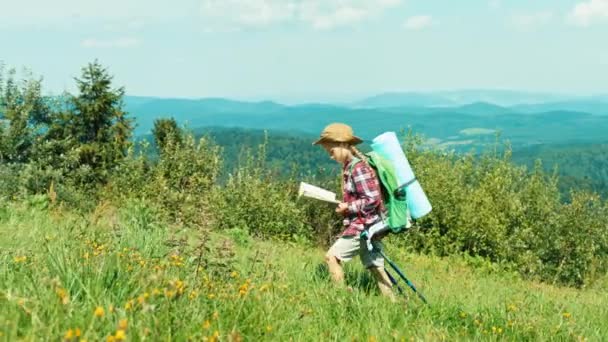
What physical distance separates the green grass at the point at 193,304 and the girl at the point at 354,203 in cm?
38

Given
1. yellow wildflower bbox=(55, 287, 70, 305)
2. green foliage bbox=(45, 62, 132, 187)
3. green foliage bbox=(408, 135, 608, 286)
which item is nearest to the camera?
yellow wildflower bbox=(55, 287, 70, 305)

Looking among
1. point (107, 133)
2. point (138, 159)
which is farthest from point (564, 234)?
point (107, 133)

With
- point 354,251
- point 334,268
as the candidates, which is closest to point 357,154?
point 354,251

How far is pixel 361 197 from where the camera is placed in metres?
6.80

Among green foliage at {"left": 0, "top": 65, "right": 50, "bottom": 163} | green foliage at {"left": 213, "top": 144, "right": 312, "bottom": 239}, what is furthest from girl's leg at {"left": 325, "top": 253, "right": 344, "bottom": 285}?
green foliage at {"left": 0, "top": 65, "right": 50, "bottom": 163}

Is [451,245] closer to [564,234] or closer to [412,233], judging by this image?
[412,233]

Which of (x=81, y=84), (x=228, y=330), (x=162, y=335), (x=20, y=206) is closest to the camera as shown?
(x=162, y=335)

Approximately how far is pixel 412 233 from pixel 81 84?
27.4m

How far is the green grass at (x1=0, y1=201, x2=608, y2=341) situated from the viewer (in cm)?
324

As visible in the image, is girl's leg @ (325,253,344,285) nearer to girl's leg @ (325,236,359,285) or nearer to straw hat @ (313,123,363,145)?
girl's leg @ (325,236,359,285)

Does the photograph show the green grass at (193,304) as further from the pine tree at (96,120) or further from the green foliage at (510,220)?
the pine tree at (96,120)

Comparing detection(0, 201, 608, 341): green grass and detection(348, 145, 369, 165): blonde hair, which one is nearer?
detection(0, 201, 608, 341): green grass

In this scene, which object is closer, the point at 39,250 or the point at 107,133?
the point at 39,250

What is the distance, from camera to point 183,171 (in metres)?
21.0
